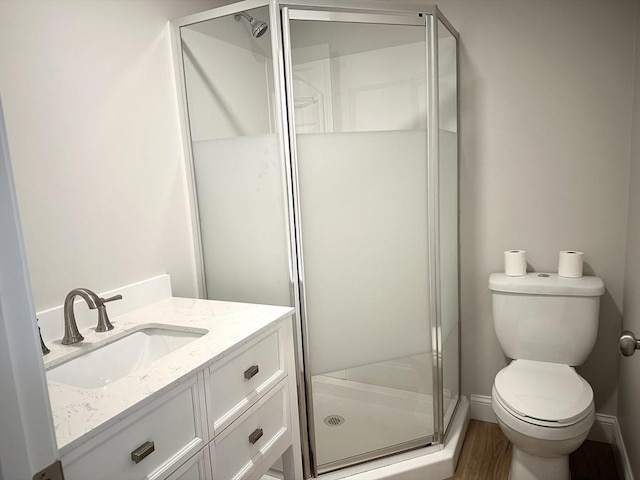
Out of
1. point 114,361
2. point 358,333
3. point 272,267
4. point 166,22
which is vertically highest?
point 166,22

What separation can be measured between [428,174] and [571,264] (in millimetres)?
819

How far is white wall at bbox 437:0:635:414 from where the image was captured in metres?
2.04

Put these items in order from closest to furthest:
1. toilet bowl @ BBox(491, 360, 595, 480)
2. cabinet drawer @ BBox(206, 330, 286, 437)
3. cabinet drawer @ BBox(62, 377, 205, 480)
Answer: cabinet drawer @ BBox(62, 377, 205, 480), cabinet drawer @ BBox(206, 330, 286, 437), toilet bowl @ BBox(491, 360, 595, 480)

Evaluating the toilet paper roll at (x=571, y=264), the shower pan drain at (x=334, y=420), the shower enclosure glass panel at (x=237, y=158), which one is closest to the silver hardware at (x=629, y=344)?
the toilet paper roll at (x=571, y=264)

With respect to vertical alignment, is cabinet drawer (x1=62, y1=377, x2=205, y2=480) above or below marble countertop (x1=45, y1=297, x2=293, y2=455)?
below

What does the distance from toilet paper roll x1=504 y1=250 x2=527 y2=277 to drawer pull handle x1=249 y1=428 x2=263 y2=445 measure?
142 cm

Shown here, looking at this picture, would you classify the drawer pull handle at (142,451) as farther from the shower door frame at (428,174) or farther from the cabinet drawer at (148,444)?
the shower door frame at (428,174)

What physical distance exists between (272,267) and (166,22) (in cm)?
115

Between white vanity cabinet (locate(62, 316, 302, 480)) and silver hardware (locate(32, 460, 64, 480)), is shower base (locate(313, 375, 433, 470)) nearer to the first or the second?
white vanity cabinet (locate(62, 316, 302, 480))

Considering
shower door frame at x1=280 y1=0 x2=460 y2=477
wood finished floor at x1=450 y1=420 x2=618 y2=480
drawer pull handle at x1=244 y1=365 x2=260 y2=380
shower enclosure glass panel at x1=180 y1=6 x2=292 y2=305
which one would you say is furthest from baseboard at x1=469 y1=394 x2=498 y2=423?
drawer pull handle at x1=244 y1=365 x2=260 y2=380

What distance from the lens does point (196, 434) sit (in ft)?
3.94

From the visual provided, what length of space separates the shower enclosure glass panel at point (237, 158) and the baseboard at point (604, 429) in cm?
136

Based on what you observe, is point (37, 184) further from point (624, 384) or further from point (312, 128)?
point (624, 384)

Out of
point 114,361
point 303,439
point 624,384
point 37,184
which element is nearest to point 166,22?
point 37,184
